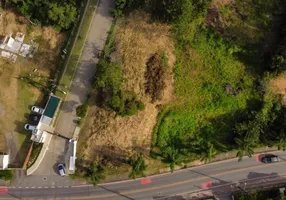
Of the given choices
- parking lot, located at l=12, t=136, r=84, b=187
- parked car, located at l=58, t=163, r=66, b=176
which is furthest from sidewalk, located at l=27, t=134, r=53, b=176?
parked car, located at l=58, t=163, r=66, b=176

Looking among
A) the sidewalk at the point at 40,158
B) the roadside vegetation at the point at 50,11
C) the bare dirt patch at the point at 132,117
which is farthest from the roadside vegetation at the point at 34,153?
the roadside vegetation at the point at 50,11

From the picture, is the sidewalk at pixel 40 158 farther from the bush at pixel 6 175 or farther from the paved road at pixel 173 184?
the paved road at pixel 173 184

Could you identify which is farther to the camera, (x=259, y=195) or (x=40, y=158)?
(x=40, y=158)

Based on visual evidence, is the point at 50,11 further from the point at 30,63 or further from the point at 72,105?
the point at 72,105

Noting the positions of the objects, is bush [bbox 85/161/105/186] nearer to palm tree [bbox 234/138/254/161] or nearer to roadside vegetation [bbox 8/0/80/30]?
palm tree [bbox 234/138/254/161]

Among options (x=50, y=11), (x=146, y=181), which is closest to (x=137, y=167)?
(x=146, y=181)

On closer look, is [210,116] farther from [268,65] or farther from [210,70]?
[268,65]
